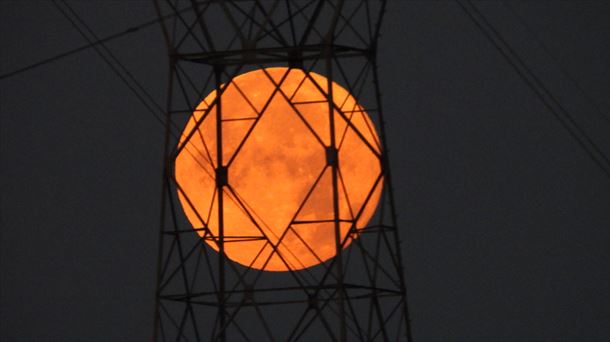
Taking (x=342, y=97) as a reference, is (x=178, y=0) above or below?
above

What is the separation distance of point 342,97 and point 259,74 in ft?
6.02

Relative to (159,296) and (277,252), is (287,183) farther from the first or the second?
(159,296)

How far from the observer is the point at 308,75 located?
2989 centimetres

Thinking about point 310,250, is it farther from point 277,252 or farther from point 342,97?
point 342,97

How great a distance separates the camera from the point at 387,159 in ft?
101

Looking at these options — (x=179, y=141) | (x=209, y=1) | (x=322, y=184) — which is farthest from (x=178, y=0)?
(x=322, y=184)

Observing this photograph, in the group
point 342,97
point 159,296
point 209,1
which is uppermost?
point 209,1

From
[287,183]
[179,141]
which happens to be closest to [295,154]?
[287,183]

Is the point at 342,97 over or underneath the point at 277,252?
over

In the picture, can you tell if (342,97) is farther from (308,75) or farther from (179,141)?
(179,141)

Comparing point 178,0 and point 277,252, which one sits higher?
point 178,0

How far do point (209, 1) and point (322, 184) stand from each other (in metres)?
4.48

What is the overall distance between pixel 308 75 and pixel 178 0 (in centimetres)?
319

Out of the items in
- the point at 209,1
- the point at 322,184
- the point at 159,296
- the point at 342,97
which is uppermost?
the point at 209,1
